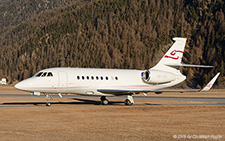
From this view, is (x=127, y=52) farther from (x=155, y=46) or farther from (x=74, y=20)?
(x=74, y=20)

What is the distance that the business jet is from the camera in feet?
94.9

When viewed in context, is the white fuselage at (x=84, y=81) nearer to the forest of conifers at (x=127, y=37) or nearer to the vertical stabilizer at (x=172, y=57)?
the vertical stabilizer at (x=172, y=57)

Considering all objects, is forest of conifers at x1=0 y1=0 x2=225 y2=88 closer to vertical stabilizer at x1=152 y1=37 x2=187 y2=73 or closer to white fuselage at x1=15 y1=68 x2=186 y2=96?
vertical stabilizer at x1=152 y1=37 x2=187 y2=73

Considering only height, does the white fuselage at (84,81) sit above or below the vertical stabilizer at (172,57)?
below

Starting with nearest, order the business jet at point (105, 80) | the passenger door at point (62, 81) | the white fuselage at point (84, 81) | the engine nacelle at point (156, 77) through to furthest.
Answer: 1. the white fuselage at point (84, 81)
2. the business jet at point (105, 80)
3. the passenger door at point (62, 81)
4. the engine nacelle at point (156, 77)

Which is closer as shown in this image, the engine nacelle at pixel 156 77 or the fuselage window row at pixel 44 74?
the fuselage window row at pixel 44 74

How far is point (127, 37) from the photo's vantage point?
153750 millimetres

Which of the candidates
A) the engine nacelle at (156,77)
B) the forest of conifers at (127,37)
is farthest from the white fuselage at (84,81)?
the forest of conifers at (127,37)

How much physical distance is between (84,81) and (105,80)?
7.98ft

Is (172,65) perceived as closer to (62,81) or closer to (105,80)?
(105,80)

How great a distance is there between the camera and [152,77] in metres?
33.5

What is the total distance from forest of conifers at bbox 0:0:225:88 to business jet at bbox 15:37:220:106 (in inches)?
3261

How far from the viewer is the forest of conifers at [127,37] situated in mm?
132875

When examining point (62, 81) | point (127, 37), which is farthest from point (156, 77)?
point (127, 37)
